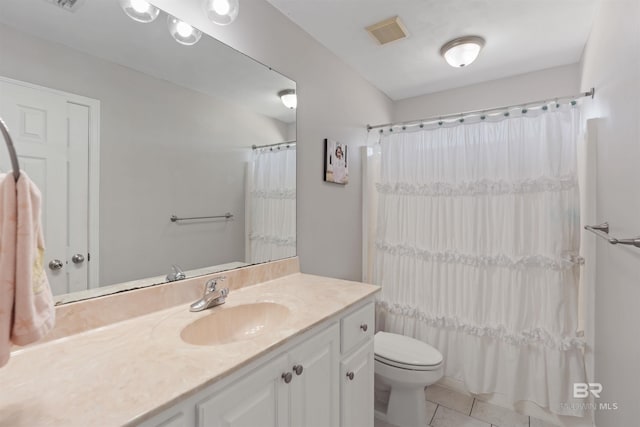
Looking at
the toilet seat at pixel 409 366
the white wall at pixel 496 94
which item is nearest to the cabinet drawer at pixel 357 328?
the toilet seat at pixel 409 366

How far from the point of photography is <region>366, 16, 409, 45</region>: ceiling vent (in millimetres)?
1732

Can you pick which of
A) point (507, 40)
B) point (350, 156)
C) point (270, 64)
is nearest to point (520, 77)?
point (507, 40)

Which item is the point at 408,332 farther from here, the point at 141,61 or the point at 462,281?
the point at 141,61

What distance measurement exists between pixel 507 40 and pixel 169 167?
223 centimetres

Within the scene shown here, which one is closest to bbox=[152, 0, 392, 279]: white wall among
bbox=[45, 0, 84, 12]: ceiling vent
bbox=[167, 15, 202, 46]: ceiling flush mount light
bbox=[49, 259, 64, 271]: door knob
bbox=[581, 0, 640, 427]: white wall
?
bbox=[167, 15, 202, 46]: ceiling flush mount light

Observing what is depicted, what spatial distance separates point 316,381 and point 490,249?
151cm

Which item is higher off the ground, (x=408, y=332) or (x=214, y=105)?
(x=214, y=105)

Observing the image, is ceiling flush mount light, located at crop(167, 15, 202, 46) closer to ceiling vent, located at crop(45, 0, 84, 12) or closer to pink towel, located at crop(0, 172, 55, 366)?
ceiling vent, located at crop(45, 0, 84, 12)

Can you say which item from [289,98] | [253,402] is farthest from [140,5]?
[253,402]

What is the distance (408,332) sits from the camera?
223 cm

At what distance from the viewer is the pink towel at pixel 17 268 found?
0.52 meters

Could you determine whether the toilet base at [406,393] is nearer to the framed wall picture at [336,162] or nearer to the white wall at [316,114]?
the white wall at [316,114]

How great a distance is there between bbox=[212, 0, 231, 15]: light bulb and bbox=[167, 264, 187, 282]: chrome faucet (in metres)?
1.11

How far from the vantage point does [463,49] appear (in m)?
1.90
